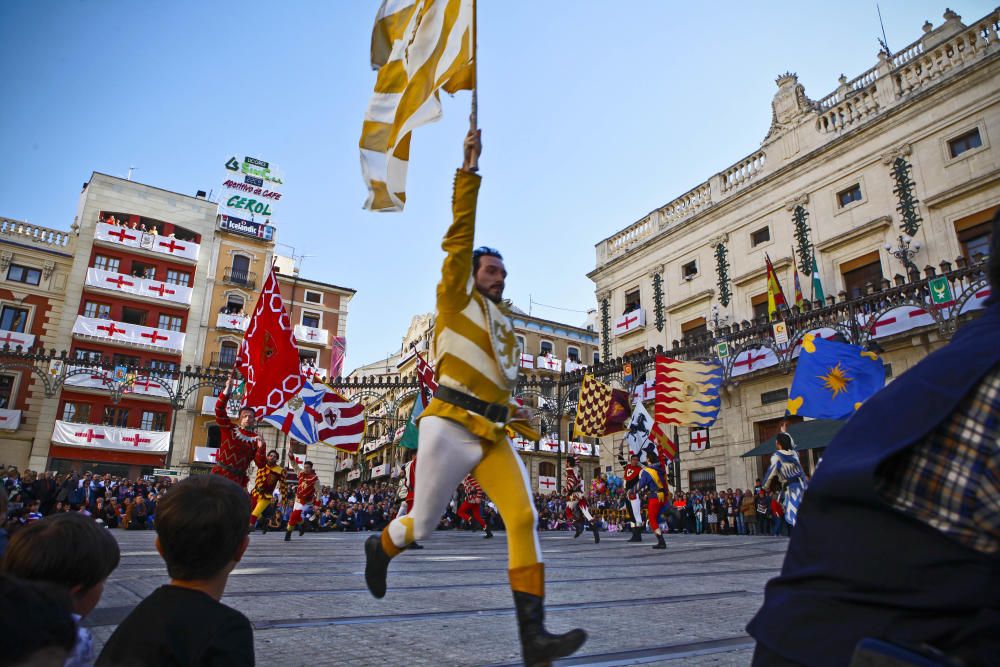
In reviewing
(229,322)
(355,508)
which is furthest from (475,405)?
(229,322)

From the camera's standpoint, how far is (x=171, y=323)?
3972cm

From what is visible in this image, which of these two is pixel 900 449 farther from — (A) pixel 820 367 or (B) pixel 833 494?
(A) pixel 820 367

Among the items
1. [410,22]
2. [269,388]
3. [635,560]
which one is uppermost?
[410,22]

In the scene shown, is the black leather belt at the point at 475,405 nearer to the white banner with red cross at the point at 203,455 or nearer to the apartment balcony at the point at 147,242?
the white banner with red cross at the point at 203,455

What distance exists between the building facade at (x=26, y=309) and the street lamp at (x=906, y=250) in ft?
131

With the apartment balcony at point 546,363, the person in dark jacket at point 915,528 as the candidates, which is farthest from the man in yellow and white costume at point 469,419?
the apartment balcony at point 546,363

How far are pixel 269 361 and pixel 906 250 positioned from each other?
802 inches

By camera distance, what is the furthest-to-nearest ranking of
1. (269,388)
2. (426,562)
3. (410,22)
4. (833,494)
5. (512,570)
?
(269,388), (426,562), (410,22), (512,570), (833,494)

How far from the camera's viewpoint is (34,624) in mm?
1153

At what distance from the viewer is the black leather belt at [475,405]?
3.10 m

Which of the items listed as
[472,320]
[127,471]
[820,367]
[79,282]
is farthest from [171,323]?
[472,320]

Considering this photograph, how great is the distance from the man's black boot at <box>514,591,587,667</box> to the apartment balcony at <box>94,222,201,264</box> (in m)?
42.8

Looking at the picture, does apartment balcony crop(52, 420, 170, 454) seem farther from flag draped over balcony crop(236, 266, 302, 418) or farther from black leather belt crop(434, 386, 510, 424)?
black leather belt crop(434, 386, 510, 424)

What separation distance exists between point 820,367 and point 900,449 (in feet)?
44.0
